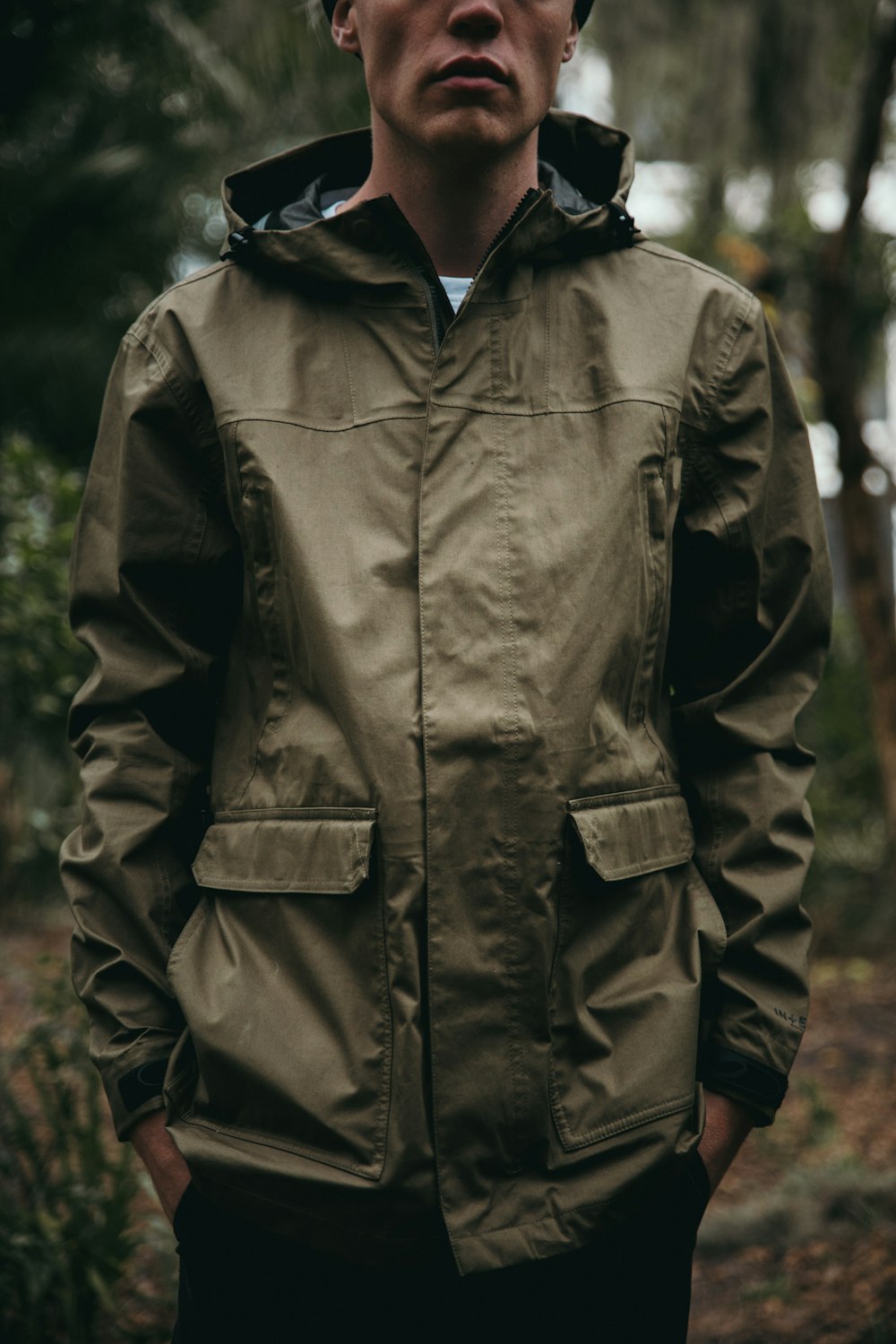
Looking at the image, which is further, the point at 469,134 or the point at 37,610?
the point at 37,610

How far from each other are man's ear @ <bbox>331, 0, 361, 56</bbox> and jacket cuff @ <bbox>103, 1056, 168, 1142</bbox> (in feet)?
4.99

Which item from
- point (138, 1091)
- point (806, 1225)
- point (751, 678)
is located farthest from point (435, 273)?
point (806, 1225)

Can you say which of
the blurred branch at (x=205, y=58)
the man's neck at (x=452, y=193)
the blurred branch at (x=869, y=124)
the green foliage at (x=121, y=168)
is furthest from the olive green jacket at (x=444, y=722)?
the green foliage at (x=121, y=168)

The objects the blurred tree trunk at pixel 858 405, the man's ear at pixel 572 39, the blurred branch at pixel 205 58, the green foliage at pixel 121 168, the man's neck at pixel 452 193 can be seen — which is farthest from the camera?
the green foliage at pixel 121 168

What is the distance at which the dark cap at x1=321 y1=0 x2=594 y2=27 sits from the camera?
6.43 feet

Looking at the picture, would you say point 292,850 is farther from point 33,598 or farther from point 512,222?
point 33,598

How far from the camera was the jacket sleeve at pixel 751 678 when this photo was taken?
1.78 m

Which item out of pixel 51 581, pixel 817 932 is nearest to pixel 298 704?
pixel 51 581

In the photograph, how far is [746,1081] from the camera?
1736mm

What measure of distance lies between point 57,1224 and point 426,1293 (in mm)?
1559

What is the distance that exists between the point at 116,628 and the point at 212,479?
0.86 feet

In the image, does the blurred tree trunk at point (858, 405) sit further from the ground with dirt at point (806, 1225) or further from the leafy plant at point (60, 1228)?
the leafy plant at point (60, 1228)

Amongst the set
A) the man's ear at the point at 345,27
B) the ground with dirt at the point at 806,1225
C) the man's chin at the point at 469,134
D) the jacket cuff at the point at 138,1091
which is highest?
the man's ear at the point at 345,27

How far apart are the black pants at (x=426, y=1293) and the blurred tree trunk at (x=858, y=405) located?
16.0 ft
